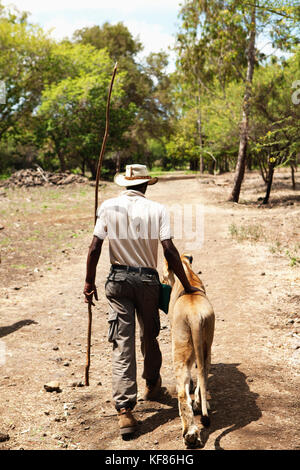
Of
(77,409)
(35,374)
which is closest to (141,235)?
(77,409)

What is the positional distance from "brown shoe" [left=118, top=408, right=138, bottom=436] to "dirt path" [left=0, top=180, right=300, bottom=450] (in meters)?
0.09

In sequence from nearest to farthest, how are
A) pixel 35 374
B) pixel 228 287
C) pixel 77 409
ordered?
pixel 77 409 → pixel 35 374 → pixel 228 287

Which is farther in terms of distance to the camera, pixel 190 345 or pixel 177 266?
pixel 177 266

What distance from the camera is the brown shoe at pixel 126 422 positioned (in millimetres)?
3852

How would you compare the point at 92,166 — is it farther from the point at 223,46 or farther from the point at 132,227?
the point at 132,227

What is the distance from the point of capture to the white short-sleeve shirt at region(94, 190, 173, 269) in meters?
4.08

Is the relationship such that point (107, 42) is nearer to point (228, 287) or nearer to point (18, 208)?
point (18, 208)

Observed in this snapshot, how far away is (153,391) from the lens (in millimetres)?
4578

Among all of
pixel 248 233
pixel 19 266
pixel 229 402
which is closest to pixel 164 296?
pixel 229 402

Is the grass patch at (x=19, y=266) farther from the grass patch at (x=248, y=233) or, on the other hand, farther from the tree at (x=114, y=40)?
the tree at (x=114, y=40)

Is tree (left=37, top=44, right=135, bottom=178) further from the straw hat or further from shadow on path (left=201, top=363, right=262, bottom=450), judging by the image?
shadow on path (left=201, top=363, right=262, bottom=450)

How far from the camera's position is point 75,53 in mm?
36594

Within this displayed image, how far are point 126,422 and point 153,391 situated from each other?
74cm

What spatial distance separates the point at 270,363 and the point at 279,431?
5.72 ft
